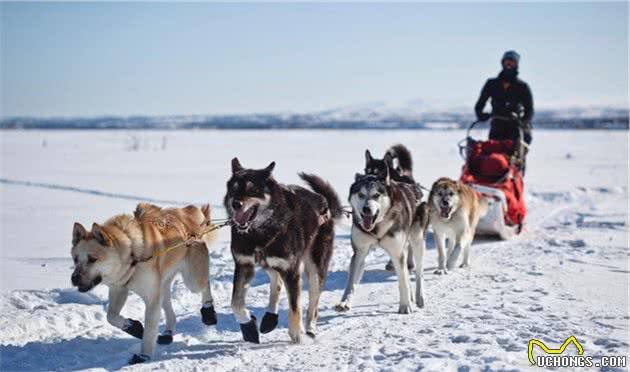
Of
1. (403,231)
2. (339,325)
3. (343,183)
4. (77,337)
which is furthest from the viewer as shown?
(343,183)

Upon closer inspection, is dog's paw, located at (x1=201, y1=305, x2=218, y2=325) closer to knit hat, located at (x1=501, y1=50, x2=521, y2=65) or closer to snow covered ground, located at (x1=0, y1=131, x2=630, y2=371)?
snow covered ground, located at (x1=0, y1=131, x2=630, y2=371)

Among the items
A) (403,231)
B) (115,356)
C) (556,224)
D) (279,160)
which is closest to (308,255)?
(403,231)

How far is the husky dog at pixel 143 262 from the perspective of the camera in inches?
136

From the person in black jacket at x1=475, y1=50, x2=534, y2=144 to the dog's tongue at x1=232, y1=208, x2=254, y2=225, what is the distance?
18.4 ft

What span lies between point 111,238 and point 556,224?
719cm

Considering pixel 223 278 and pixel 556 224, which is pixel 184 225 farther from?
pixel 556 224

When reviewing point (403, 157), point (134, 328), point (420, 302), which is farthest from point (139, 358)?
point (403, 157)

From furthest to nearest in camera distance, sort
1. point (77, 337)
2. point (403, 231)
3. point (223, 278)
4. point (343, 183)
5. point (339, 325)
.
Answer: point (343, 183)
point (223, 278)
point (403, 231)
point (339, 325)
point (77, 337)

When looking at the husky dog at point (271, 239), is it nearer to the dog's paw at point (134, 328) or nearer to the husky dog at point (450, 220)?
the dog's paw at point (134, 328)

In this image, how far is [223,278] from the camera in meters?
5.67

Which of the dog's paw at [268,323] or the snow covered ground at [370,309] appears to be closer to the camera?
the snow covered ground at [370,309]

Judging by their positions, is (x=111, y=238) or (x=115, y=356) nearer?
(x=111, y=238)

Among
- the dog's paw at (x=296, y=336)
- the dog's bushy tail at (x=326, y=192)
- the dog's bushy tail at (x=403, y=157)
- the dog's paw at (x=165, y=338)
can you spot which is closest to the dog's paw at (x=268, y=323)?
the dog's paw at (x=296, y=336)

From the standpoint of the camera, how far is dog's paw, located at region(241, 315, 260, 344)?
3.79 metres
